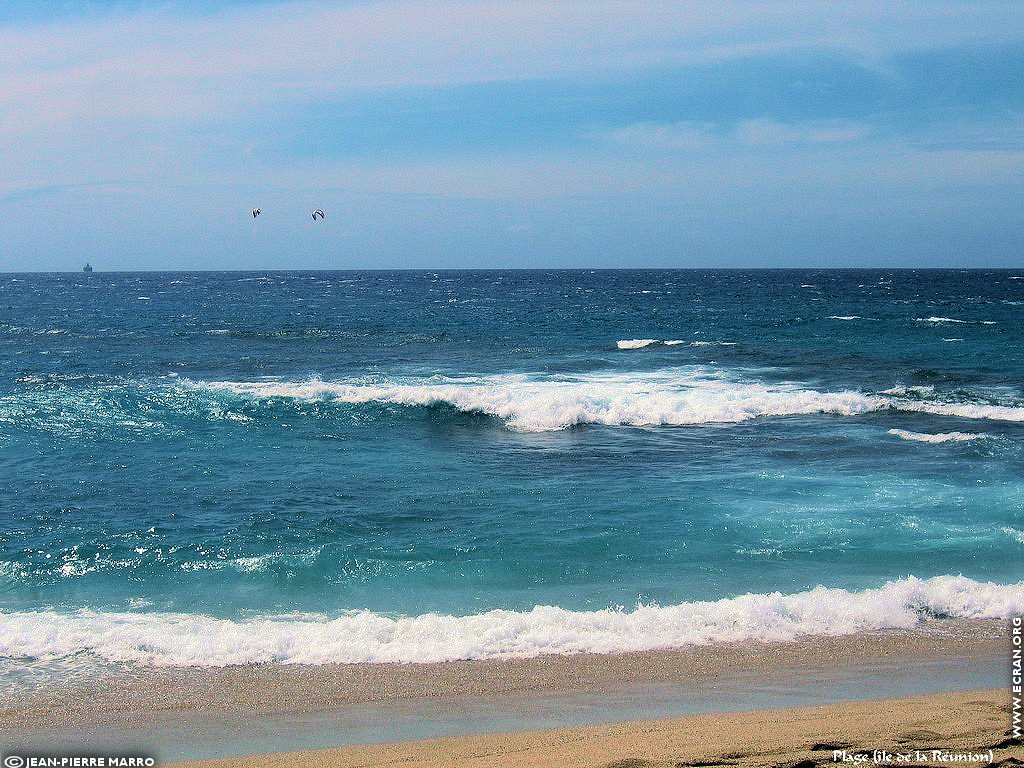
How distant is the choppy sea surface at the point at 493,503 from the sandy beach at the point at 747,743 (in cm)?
227

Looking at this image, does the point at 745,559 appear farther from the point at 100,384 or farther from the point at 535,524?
the point at 100,384

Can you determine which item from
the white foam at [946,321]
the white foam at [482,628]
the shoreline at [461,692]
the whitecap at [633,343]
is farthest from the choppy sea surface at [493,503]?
the white foam at [946,321]

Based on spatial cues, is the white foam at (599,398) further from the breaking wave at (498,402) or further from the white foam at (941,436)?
the white foam at (941,436)

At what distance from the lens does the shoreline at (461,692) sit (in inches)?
327

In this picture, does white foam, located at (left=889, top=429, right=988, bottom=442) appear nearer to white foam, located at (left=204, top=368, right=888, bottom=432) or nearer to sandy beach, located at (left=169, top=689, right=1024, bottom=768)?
white foam, located at (left=204, top=368, right=888, bottom=432)

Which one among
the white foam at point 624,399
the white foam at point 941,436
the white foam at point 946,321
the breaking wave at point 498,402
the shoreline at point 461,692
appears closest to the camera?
the shoreline at point 461,692

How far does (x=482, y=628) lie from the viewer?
10766 millimetres

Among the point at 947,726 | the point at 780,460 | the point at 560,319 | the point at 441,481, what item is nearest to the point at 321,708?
the point at 947,726

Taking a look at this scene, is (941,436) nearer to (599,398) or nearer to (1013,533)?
(1013,533)

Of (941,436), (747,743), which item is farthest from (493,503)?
(941,436)

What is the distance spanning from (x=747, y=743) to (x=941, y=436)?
16258 millimetres

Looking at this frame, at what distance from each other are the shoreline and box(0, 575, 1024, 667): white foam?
28cm

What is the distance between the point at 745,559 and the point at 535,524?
3621mm

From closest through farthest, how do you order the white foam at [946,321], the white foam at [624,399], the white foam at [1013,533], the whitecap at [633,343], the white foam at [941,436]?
1. the white foam at [1013,533]
2. the white foam at [941,436]
3. the white foam at [624,399]
4. the whitecap at [633,343]
5. the white foam at [946,321]
